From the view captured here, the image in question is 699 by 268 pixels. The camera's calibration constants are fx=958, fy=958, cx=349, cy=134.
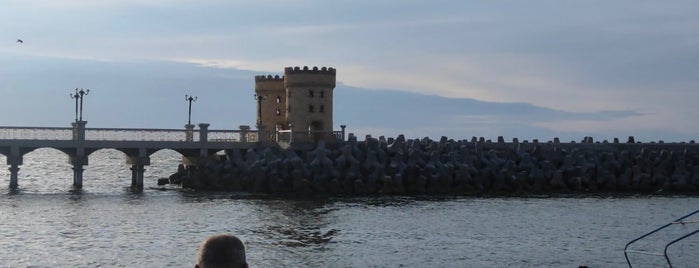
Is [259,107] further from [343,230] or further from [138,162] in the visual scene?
[343,230]

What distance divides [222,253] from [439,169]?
50046 millimetres

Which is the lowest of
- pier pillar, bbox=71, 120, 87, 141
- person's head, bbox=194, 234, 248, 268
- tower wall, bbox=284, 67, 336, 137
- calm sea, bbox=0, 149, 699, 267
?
calm sea, bbox=0, 149, 699, 267

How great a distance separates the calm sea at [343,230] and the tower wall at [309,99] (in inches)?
670

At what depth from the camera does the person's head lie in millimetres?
4691

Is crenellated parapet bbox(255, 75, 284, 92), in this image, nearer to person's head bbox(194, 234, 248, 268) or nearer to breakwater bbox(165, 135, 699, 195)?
breakwater bbox(165, 135, 699, 195)

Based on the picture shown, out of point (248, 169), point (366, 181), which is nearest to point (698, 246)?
point (366, 181)

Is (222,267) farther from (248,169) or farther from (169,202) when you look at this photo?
(248,169)

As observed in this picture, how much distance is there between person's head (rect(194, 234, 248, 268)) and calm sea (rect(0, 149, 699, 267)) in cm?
2059

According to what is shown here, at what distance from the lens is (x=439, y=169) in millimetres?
54406

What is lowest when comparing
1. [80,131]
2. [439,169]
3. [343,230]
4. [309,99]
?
[343,230]

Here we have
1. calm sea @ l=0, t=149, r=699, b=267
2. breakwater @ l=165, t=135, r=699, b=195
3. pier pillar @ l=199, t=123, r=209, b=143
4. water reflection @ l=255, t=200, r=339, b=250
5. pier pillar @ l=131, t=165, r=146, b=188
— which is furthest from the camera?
pier pillar @ l=131, t=165, r=146, b=188

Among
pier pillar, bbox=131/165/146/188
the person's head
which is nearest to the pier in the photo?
pier pillar, bbox=131/165/146/188

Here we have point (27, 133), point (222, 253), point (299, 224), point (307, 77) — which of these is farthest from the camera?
point (307, 77)

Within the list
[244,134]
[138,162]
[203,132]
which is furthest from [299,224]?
[244,134]
